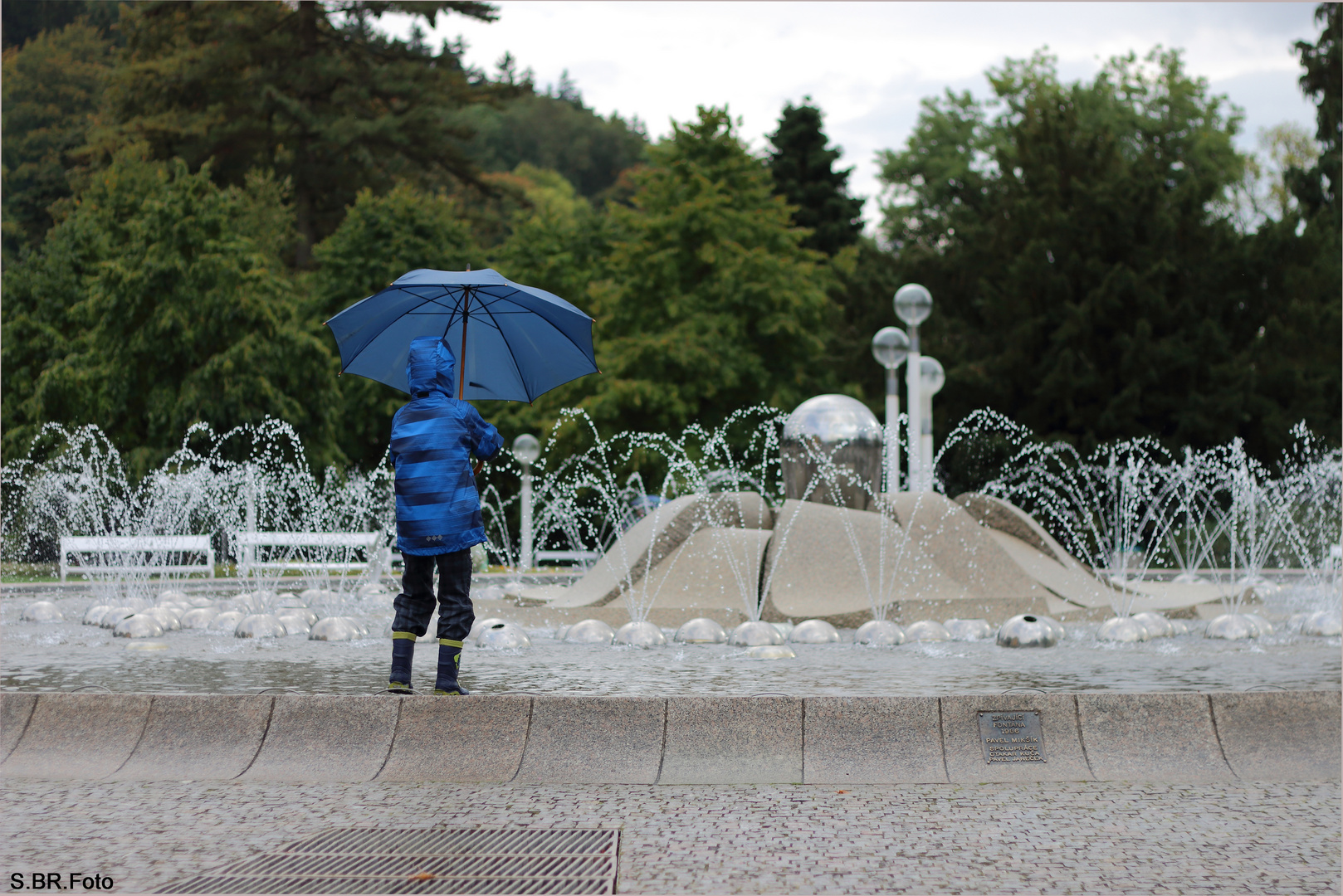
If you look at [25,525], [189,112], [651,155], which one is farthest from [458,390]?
[189,112]

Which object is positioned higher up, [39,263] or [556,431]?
[39,263]

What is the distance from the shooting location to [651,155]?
31766mm

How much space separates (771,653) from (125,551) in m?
11.6

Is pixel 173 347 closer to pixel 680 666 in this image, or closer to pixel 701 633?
pixel 701 633

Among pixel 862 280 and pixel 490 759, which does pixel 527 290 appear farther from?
pixel 862 280

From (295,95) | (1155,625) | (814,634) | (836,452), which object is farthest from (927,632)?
(295,95)

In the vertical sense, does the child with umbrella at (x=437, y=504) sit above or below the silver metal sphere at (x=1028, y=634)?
above

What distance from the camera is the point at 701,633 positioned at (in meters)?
9.18

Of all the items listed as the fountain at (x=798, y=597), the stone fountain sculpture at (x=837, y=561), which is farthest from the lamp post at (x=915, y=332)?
the stone fountain sculpture at (x=837, y=561)

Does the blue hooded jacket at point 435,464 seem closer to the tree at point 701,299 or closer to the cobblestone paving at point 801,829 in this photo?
the cobblestone paving at point 801,829

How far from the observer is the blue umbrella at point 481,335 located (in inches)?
268

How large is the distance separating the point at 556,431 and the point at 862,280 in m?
7.63

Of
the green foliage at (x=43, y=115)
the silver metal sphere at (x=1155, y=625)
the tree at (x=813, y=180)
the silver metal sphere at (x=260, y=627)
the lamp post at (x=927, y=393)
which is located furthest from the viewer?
the tree at (x=813, y=180)

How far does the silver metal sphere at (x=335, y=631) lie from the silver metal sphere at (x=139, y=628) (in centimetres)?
116
